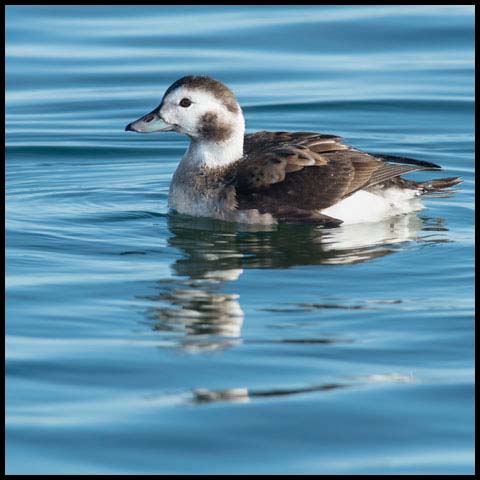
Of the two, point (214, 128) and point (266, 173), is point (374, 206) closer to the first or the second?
point (266, 173)

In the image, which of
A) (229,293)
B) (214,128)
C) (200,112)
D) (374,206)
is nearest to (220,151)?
(214,128)

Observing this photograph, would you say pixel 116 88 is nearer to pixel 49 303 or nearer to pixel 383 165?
pixel 383 165

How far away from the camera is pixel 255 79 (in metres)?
16.3

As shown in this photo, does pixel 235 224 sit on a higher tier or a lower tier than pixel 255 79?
lower

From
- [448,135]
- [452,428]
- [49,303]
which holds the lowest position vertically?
[452,428]

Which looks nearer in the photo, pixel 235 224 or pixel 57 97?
pixel 235 224

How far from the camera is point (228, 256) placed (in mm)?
10203

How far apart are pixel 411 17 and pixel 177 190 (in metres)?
8.08

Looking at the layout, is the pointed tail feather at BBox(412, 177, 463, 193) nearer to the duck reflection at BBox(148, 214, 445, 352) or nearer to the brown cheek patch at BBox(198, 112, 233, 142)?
Result: the duck reflection at BBox(148, 214, 445, 352)

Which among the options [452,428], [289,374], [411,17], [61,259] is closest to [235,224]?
[61,259]

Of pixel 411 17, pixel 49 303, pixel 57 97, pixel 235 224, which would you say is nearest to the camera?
pixel 49 303

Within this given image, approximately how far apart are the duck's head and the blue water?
0.66m

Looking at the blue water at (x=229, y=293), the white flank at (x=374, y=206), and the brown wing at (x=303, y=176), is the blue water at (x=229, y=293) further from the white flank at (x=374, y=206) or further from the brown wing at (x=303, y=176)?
the brown wing at (x=303, y=176)

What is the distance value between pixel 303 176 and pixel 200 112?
0.91 metres
